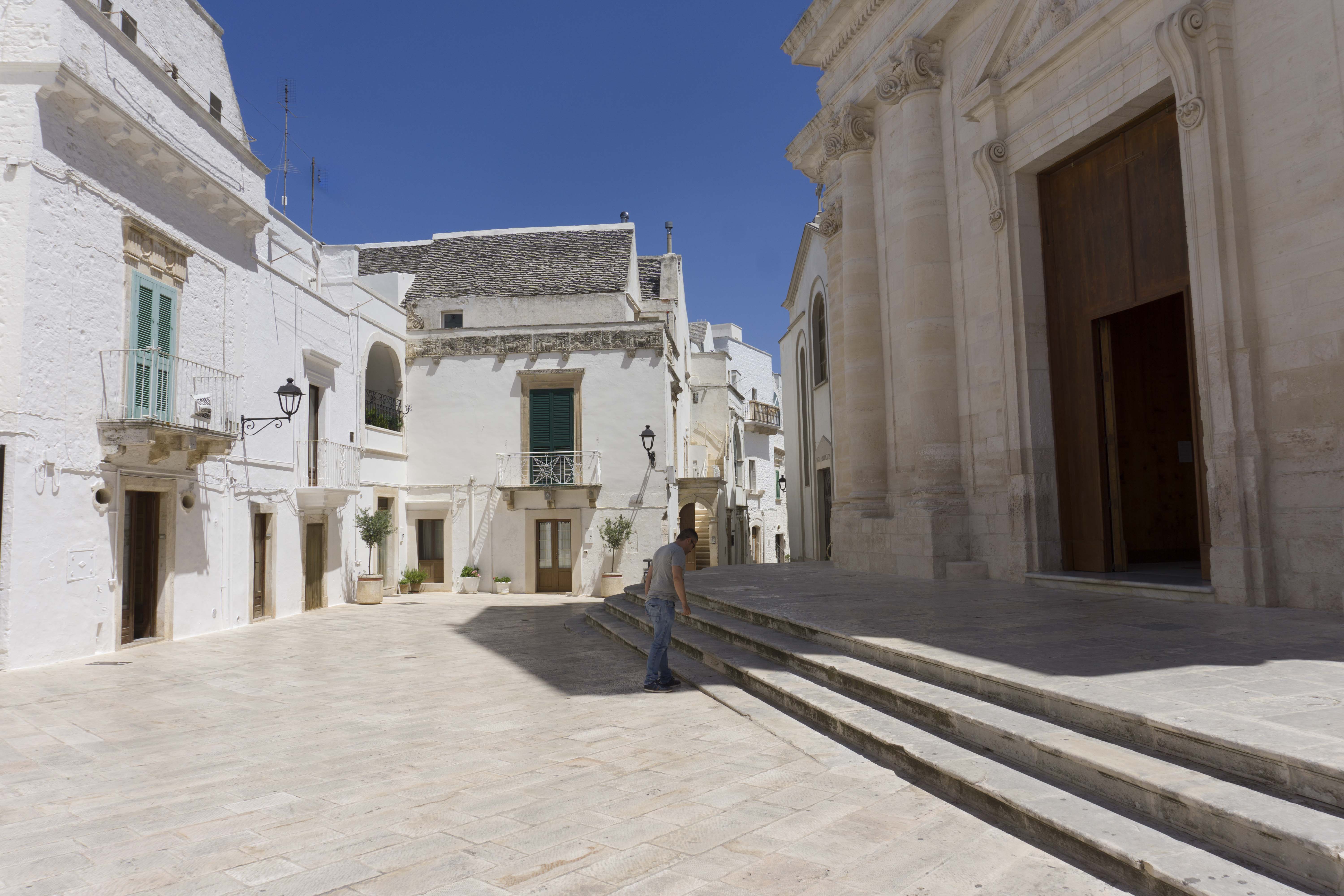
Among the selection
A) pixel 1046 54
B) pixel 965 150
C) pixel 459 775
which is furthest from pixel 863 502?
pixel 459 775

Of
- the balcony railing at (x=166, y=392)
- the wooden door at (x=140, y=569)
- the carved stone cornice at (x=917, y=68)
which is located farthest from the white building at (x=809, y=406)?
the wooden door at (x=140, y=569)

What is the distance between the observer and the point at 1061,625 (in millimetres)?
6672

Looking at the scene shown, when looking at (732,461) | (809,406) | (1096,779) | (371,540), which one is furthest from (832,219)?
(732,461)

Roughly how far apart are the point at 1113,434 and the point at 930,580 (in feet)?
8.77

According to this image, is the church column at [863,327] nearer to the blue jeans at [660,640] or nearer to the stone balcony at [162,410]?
the blue jeans at [660,640]

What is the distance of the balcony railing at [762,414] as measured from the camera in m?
38.7

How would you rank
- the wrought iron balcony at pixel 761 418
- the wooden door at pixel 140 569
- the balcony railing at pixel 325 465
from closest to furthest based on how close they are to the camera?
1. the wooden door at pixel 140 569
2. the balcony railing at pixel 325 465
3. the wrought iron balcony at pixel 761 418

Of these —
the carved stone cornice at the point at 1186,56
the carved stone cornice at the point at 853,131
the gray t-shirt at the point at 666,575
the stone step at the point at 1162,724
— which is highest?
the carved stone cornice at the point at 853,131

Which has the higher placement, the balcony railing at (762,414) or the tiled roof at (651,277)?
the tiled roof at (651,277)

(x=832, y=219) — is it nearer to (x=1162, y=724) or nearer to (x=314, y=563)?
(x=314, y=563)

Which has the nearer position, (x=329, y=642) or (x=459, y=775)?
(x=459, y=775)

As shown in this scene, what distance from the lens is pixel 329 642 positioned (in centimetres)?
1215

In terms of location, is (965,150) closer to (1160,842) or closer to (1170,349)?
(1170,349)

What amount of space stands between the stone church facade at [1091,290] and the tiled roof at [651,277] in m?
14.3
